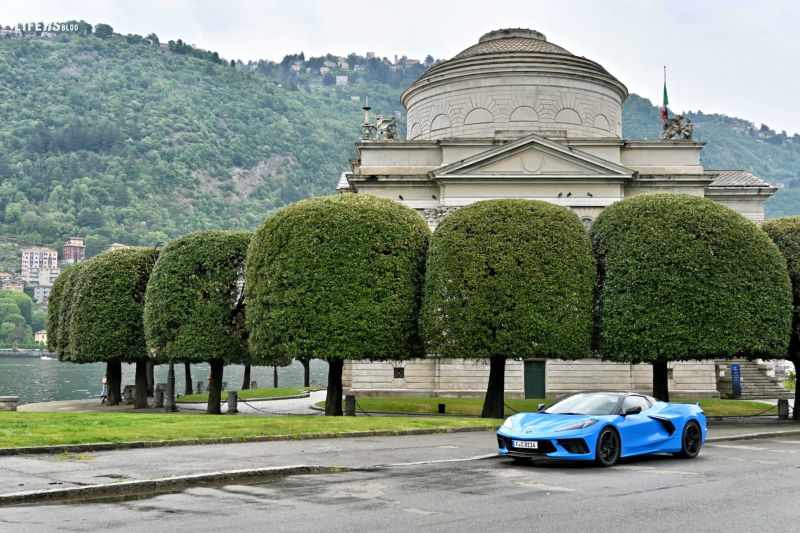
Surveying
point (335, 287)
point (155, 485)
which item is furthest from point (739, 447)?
point (335, 287)

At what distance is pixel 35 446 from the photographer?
17.7m

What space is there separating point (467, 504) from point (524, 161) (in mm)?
41725

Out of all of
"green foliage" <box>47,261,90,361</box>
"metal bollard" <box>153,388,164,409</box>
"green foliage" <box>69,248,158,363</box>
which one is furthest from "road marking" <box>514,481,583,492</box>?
"green foliage" <box>47,261,90,361</box>

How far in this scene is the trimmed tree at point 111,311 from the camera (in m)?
44.9

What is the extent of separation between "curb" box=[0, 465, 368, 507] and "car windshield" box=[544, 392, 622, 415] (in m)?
4.76

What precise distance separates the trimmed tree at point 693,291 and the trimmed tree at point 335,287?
855 centimetres

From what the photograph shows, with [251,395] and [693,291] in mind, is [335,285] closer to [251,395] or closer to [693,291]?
[693,291]

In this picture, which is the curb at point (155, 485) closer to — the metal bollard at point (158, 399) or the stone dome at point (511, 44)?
the metal bollard at point (158, 399)

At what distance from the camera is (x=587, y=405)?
18266mm

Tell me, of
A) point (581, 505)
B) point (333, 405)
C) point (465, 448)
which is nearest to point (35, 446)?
point (465, 448)

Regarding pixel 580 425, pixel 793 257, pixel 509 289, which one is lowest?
pixel 580 425

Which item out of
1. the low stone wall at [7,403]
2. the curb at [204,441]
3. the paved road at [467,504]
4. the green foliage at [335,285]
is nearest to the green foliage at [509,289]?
the green foliage at [335,285]

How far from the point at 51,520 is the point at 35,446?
7338mm

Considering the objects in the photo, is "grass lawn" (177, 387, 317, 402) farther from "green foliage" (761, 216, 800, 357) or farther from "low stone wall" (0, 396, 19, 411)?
"green foliage" (761, 216, 800, 357)
